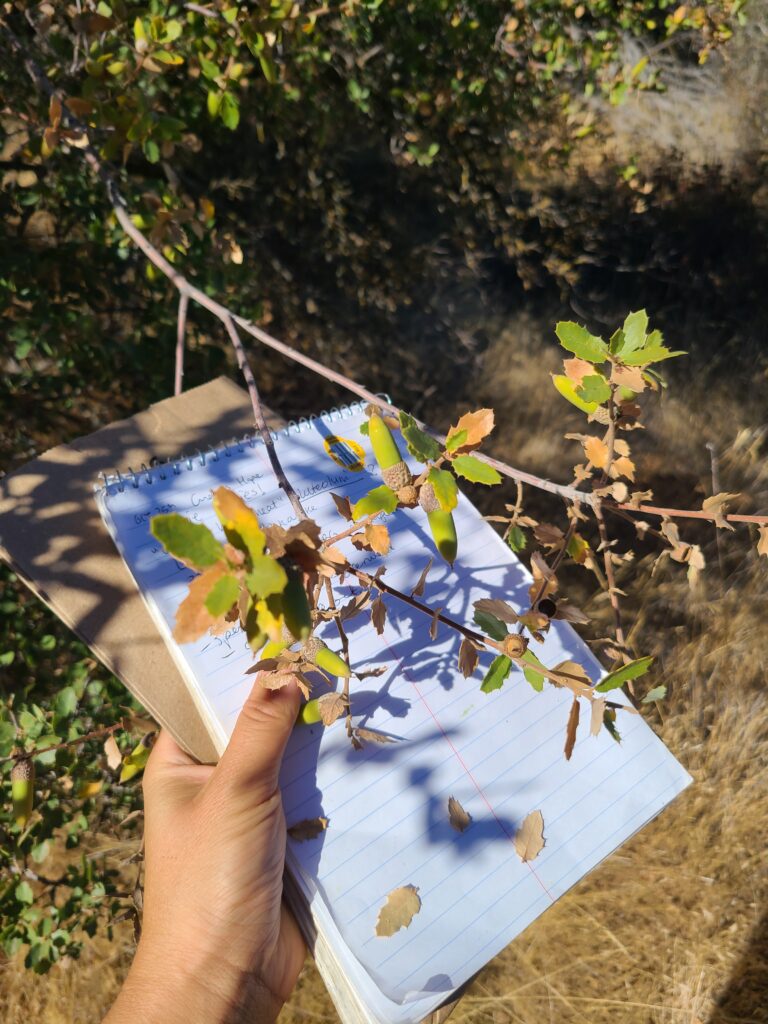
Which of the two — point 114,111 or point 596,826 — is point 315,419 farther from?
point 596,826

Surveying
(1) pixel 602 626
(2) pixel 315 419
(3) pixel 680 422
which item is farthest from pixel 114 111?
(3) pixel 680 422

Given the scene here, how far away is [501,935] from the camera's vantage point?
0.92m

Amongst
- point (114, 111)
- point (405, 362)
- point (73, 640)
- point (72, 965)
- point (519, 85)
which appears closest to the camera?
point (114, 111)

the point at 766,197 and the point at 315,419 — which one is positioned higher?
the point at 766,197

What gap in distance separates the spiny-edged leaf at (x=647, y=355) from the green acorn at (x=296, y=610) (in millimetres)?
469

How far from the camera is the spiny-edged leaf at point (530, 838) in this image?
0.97m

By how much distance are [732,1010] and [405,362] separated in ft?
8.34

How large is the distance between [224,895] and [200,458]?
26.8 inches

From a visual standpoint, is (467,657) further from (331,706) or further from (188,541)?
(188,541)

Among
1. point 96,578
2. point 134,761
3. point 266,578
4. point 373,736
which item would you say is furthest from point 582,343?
point 134,761

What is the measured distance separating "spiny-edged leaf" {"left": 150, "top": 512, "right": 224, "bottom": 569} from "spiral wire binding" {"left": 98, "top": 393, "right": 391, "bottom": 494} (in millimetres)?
566

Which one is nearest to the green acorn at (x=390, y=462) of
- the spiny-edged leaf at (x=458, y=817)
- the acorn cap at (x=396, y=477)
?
the acorn cap at (x=396, y=477)

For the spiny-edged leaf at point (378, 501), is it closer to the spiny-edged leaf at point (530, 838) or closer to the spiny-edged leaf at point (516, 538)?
the spiny-edged leaf at point (516, 538)

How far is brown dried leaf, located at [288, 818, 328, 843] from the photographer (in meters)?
0.93
